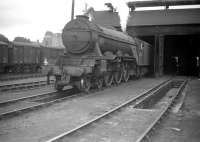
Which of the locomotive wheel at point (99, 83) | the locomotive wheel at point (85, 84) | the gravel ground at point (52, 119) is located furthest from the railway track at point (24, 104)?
the locomotive wheel at point (99, 83)

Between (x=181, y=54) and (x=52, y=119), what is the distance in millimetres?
31551

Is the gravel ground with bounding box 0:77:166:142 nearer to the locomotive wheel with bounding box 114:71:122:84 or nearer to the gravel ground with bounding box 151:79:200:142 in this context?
the gravel ground with bounding box 151:79:200:142

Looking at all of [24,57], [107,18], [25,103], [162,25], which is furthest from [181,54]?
[25,103]

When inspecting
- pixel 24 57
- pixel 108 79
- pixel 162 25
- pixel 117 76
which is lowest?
pixel 108 79

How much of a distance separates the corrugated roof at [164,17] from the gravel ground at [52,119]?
58.6ft

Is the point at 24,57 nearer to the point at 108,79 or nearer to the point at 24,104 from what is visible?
the point at 108,79

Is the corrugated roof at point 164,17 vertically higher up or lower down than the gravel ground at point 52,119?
higher up

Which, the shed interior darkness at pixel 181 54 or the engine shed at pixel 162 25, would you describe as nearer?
the engine shed at pixel 162 25

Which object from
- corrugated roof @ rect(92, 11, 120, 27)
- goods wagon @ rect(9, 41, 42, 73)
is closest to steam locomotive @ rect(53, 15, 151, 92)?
goods wagon @ rect(9, 41, 42, 73)

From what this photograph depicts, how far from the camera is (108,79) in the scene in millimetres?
13672

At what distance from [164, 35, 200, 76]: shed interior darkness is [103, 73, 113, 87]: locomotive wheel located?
21.4m

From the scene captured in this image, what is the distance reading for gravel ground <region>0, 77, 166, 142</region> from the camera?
5.38 m

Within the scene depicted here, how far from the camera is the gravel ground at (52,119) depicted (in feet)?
17.7

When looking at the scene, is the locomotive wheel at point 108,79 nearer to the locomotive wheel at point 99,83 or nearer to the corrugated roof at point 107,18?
the locomotive wheel at point 99,83
